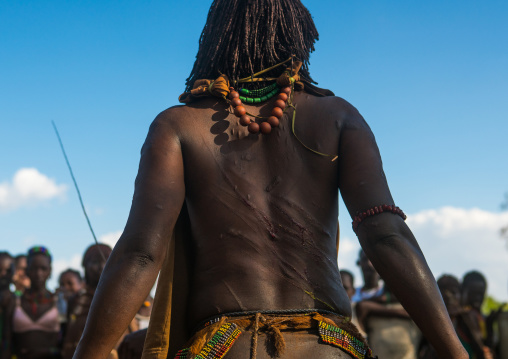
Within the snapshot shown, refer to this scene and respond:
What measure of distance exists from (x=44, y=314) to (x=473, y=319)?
5084mm

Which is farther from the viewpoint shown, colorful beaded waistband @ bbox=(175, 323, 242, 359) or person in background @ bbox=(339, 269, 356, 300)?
person in background @ bbox=(339, 269, 356, 300)

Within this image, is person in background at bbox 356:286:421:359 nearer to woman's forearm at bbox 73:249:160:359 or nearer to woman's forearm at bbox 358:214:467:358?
woman's forearm at bbox 358:214:467:358

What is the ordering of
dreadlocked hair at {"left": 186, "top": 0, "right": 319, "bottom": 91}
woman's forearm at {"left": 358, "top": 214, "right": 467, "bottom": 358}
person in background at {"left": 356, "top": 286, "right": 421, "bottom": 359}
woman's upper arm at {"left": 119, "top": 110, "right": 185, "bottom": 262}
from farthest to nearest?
person in background at {"left": 356, "top": 286, "right": 421, "bottom": 359} < dreadlocked hair at {"left": 186, "top": 0, "right": 319, "bottom": 91} < woman's upper arm at {"left": 119, "top": 110, "right": 185, "bottom": 262} < woman's forearm at {"left": 358, "top": 214, "right": 467, "bottom": 358}

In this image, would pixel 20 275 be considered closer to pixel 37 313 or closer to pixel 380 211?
pixel 37 313

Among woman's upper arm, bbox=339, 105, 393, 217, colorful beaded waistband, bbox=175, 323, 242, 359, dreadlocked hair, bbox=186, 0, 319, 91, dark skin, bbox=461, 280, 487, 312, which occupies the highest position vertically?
dark skin, bbox=461, 280, 487, 312

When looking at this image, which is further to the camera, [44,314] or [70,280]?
[70,280]

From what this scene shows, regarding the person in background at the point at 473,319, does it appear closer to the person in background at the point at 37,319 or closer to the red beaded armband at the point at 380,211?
the person in background at the point at 37,319

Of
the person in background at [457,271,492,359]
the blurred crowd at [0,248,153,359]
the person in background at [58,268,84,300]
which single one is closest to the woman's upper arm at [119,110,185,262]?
the blurred crowd at [0,248,153,359]

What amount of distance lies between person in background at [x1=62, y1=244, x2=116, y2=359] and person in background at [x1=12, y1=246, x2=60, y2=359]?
13.4 inches

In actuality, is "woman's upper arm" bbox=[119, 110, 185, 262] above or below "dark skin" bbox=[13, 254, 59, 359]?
below

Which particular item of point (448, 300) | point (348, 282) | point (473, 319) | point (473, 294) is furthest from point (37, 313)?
point (473, 294)

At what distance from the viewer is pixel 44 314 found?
26.0 ft

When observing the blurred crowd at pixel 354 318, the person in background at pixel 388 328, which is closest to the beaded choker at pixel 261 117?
the blurred crowd at pixel 354 318

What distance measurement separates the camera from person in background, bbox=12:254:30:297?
10.2m
